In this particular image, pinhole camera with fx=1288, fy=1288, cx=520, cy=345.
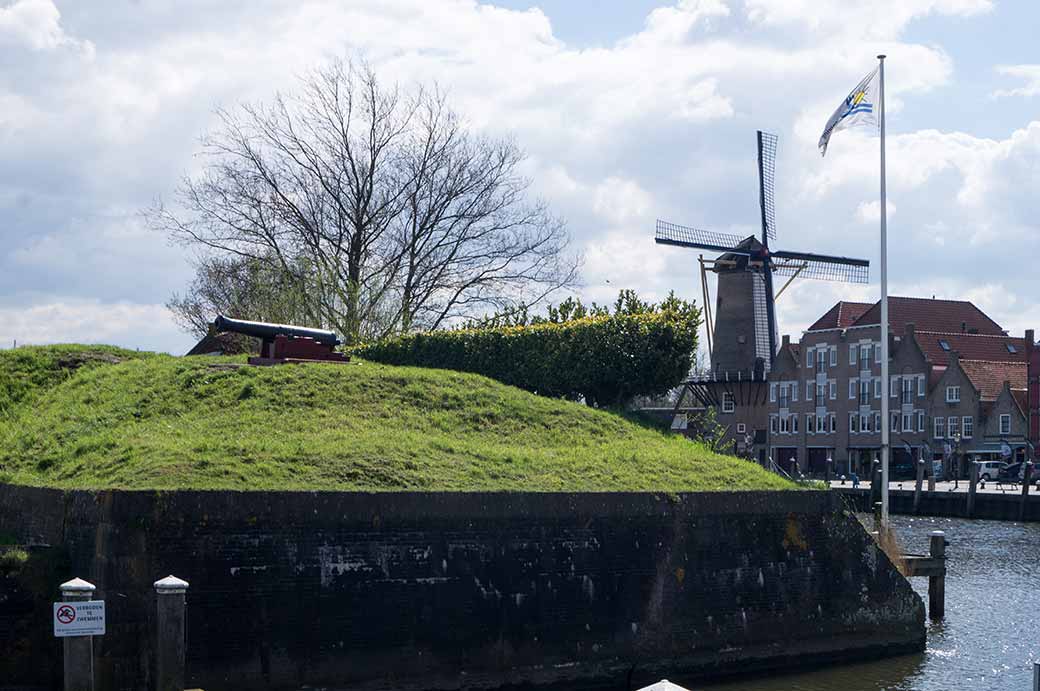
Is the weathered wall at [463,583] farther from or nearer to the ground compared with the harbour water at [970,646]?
farther from the ground

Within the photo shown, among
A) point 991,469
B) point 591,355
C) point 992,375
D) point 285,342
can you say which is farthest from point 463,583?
point 992,375

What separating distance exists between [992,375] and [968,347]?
441 centimetres

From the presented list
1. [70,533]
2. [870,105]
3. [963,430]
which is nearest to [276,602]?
[70,533]

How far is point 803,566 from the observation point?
1967 cm

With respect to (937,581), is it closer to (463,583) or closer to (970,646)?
(970,646)

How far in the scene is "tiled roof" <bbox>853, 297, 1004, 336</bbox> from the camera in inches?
3329

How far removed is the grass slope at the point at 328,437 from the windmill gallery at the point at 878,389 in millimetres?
38695

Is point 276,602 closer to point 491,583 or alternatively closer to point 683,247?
point 491,583

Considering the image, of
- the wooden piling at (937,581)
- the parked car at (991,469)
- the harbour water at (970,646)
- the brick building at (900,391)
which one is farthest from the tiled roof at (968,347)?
the wooden piling at (937,581)

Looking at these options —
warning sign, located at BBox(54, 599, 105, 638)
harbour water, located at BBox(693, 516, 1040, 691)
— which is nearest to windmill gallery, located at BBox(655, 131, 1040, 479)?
harbour water, located at BBox(693, 516, 1040, 691)

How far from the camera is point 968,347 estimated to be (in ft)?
275

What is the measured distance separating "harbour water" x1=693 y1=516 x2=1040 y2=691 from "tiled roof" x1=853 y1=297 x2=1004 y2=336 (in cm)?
4905

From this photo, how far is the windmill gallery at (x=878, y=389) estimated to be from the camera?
7000 centimetres

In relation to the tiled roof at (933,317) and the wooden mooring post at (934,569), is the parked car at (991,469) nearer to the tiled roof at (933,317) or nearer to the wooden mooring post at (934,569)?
the tiled roof at (933,317)
